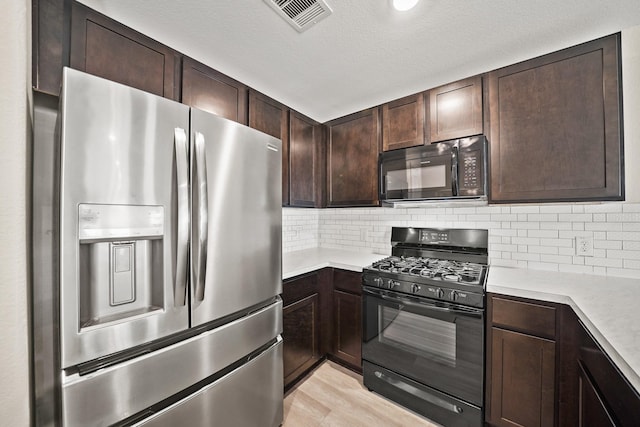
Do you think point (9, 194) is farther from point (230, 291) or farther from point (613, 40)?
point (613, 40)

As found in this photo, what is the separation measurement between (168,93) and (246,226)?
3.24 feet

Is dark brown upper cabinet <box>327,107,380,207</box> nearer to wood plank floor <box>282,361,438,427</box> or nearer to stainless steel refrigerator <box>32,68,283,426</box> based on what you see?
stainless steel refrigerator <box>32,68,283,426</box>


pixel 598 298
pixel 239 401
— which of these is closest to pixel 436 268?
pixel 598 298

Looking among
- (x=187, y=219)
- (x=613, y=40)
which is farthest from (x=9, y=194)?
(x=613, y=40)

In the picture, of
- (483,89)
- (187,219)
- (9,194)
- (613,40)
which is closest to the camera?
(9,194)

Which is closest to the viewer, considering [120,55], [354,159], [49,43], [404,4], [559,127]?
[49,43]

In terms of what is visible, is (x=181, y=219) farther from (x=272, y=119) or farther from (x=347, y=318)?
(x=347, y=318)

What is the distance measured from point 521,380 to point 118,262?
2.03 m

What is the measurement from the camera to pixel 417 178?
79.6 inches

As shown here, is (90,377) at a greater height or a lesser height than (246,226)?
lesser

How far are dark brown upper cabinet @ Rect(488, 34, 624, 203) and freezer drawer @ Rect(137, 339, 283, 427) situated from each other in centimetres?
188

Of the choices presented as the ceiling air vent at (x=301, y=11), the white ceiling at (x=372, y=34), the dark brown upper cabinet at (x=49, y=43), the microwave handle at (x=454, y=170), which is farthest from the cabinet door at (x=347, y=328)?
the dark brown upper cabinet at (x=49, y=43)

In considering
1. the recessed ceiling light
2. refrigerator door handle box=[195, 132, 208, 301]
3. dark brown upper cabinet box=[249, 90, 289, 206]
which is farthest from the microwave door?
refrigerator door handle box=[195, 132, 208, 301]

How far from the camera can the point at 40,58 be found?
43.3 inches
